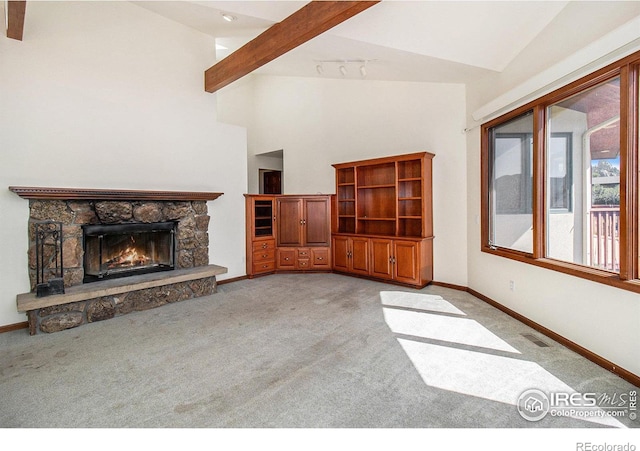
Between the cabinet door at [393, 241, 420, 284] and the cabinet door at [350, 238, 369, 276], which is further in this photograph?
the cabinet door at [350, 238, 369, 276]

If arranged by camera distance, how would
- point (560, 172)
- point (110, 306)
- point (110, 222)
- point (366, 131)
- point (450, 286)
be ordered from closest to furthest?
point (560, 172) < point (110, 306) < point (110, 222) < point (450, 286) < point (366, 131)

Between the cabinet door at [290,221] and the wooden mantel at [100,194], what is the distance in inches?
67.6

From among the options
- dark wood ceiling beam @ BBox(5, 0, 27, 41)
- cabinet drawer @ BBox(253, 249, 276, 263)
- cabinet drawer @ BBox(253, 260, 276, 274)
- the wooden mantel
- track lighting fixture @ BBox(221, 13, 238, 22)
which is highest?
track lighting fixture @ BBox(221, 13, 238, 22)

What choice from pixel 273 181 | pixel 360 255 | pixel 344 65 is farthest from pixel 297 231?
pixel 344 65

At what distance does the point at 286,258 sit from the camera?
20.8 feet

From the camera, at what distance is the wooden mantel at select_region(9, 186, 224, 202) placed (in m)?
3.48

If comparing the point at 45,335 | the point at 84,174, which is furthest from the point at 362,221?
the point at 45,335

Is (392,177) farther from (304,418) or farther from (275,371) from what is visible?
(304,418)

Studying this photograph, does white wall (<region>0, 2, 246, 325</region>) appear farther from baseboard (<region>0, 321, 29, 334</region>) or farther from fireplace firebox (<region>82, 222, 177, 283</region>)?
fireplace firebox (<region>82, 222, 177, 283</region>)

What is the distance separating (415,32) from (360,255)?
351 cm

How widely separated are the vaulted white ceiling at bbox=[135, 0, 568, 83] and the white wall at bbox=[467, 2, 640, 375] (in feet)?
0.73

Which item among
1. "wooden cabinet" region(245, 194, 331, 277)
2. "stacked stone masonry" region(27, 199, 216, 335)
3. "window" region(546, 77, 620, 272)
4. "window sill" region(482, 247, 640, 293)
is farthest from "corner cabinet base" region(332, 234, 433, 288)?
"stacked stone masonry" region(27, 199, 216, 335)

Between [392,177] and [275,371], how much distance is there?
13.4ft

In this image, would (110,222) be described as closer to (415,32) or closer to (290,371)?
(290,371)
